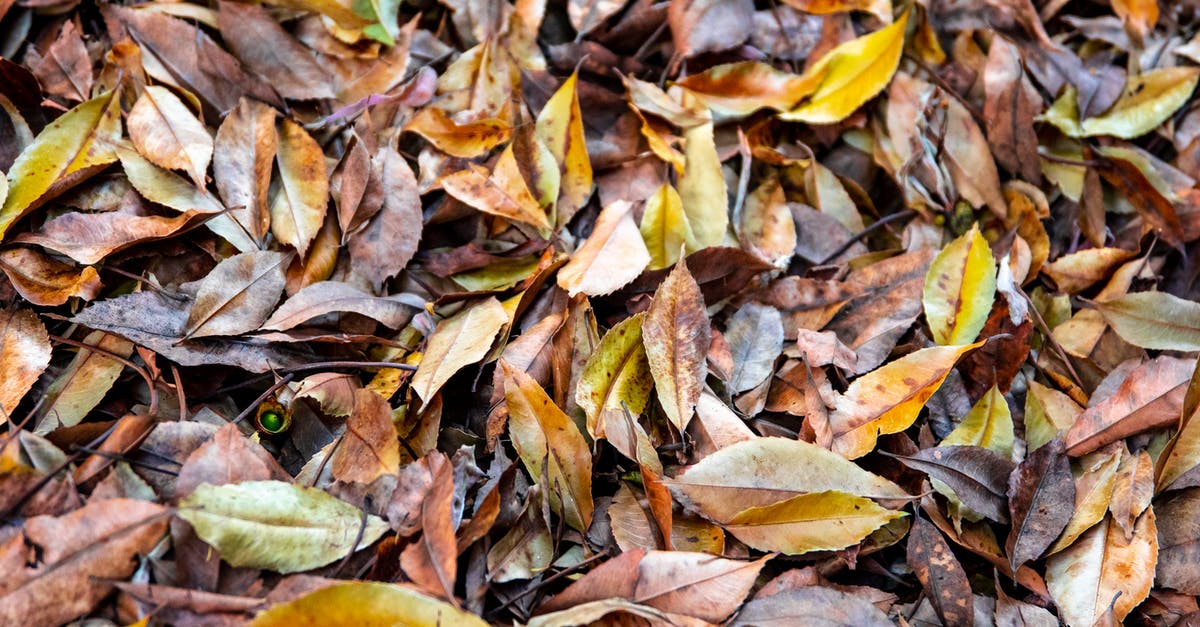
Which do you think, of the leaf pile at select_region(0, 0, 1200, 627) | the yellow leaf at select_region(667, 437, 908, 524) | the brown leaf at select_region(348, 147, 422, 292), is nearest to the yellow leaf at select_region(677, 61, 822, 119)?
the leaf pile at select_region(0, 0, 1200, 627)

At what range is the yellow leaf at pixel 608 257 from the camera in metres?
0.95

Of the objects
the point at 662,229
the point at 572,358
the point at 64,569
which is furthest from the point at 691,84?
the point at 64,569

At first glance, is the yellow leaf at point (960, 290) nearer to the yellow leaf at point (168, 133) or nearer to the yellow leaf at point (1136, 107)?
the yellow leaf at point (1136, 107)

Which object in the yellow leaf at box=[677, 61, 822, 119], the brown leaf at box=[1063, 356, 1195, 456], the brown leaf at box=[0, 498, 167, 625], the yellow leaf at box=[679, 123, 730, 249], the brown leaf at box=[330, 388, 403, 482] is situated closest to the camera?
the brown leaf at box=[0, 498, 167, 625]

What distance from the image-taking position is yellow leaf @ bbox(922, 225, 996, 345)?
101cm

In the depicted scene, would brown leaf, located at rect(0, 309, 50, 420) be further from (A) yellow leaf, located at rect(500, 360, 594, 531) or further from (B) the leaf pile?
(A) yellow leaf, located at rect(500, 360, 594, 531)

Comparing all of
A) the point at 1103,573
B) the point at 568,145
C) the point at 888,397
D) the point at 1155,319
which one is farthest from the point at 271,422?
the point at 1155,319

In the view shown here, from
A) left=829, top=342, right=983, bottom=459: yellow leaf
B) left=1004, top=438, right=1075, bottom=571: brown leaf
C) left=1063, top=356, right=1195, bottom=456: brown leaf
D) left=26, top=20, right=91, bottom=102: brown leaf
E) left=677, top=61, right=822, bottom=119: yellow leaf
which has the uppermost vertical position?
left=26, top=20, right=91, bottom=102: brown leaf

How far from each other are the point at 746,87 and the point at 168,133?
721 mm

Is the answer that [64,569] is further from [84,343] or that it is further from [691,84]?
[691,84]

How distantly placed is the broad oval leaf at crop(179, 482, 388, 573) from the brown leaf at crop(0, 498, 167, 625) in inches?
1.7

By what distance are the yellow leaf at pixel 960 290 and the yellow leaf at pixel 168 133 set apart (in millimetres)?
843

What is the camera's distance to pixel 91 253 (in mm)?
915

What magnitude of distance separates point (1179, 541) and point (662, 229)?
2.08 ft
